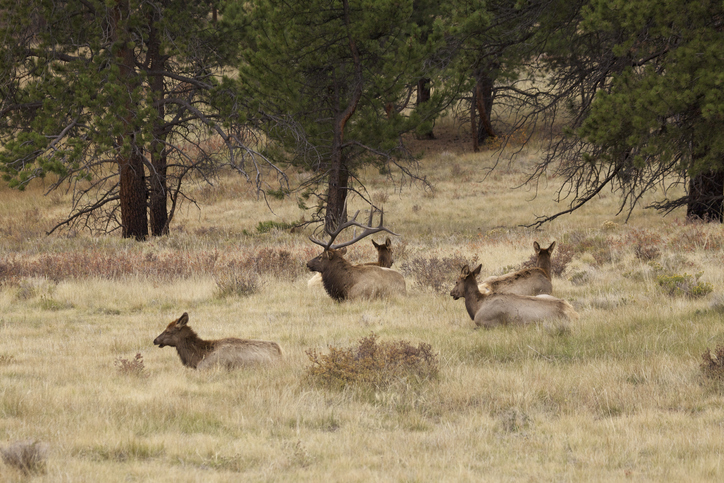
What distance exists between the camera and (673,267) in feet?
36.8

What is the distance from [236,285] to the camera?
11.3 m

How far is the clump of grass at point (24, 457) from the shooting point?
412 cm

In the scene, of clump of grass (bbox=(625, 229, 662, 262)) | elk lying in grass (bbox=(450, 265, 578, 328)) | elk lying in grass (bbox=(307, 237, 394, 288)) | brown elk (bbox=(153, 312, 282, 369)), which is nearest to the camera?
brown elk (bbox=(153, 312, 282, 369))

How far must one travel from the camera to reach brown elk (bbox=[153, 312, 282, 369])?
680 centimetres

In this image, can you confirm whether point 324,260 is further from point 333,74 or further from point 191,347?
point 333,74

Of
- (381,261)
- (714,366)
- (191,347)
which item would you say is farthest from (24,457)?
(381,261)

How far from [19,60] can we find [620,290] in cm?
1349

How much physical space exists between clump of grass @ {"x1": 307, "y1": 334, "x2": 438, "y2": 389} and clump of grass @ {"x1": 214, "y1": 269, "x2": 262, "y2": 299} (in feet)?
16.2

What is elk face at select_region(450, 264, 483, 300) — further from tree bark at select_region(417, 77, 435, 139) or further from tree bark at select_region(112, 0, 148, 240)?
tree bark at select_region(417, 77, 435, 139)

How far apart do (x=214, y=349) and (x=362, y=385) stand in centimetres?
176

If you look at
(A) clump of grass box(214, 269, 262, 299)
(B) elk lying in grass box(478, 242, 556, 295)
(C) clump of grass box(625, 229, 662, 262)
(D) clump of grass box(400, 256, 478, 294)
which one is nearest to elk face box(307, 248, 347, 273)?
(A) clump of grass box(214, 269, 262, 299)

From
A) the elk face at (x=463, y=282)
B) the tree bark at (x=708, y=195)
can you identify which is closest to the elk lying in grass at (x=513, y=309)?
the elk face at (x=463, y=282)

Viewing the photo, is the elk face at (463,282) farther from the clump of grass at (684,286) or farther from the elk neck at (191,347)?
the elk neck at (191,347)

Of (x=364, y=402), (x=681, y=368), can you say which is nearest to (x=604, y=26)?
(x=681, y=368)
